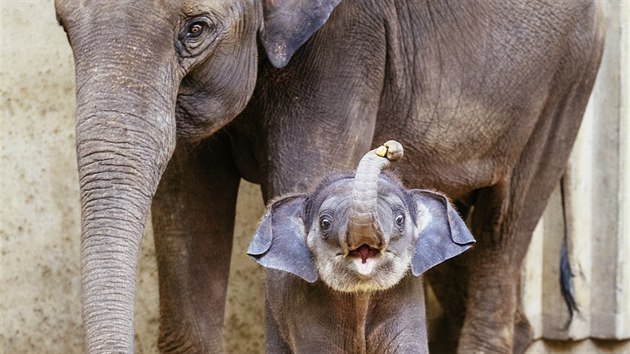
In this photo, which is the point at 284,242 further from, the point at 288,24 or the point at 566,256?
the point at 566,256

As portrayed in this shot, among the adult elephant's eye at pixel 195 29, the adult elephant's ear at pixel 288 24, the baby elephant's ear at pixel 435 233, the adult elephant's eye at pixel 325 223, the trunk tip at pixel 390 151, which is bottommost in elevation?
the baby elephant's ear at pixel 435 233

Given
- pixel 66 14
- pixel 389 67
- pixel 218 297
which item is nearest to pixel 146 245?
pixel 218 297

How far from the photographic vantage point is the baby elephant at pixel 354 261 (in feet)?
17.7

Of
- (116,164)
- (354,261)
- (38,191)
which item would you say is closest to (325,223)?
(354,261)

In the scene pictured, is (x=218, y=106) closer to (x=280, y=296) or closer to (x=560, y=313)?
(x=280, y=296)

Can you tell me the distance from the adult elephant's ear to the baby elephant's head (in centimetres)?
60

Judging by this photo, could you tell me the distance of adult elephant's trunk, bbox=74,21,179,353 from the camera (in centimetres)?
536

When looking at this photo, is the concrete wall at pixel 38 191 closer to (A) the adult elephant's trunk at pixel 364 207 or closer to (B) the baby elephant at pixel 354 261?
(B) the baby elephant at pixel 354 261

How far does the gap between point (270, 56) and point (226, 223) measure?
1027 millimetres

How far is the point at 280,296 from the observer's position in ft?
19.6

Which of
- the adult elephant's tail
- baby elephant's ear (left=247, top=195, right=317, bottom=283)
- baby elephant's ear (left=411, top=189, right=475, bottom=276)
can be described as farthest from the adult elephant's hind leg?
baby elephant's ear (left=247, top=195, right=317, bottom=283)

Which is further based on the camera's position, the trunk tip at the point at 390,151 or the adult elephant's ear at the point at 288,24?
the adult elephant's ear at the point at 288,24

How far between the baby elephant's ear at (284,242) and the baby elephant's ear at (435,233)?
0.31 meters


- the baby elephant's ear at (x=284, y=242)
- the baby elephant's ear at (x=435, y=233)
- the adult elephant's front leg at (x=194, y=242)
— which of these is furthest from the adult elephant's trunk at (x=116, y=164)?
the adult elephant's front leg at (x=194, y=242)
